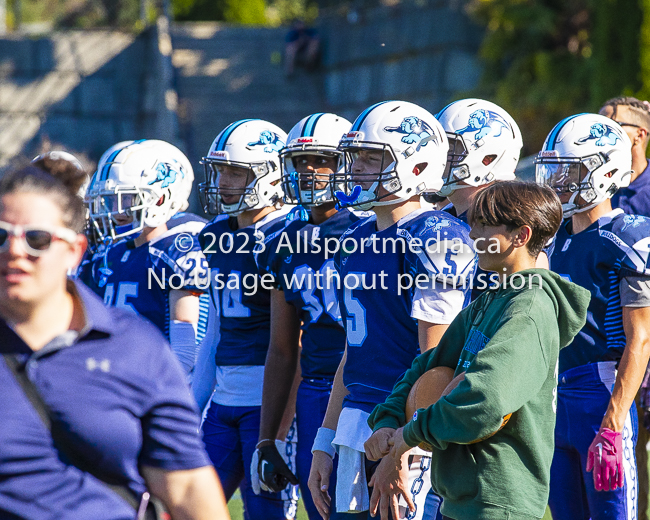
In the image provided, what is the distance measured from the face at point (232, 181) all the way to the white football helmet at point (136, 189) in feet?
1.15

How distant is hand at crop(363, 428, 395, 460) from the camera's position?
256cm

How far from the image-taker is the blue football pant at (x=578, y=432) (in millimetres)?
3475

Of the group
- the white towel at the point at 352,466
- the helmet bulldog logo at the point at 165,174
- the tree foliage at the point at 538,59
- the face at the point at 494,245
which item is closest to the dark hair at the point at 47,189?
the face at the point at 494,245

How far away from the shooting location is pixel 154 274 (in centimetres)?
417

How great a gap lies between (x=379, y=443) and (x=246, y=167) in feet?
6.74

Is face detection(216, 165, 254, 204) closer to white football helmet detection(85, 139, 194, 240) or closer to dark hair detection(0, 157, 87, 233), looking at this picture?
white football helmet detection(85, 139, 194, 240)

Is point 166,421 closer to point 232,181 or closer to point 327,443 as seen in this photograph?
point 327,443

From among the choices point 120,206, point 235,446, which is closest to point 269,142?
point 120,206

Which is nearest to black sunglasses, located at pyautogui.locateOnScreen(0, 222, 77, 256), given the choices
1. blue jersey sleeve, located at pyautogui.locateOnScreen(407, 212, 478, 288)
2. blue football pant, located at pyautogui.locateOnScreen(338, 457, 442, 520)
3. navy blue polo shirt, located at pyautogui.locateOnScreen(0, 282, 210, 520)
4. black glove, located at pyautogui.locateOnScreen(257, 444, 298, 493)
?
navy blue polo shirt, located at pyautogui.locateOnScreen(0, 282, 210, 520)

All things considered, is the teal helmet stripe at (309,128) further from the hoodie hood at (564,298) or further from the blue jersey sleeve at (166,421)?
the blue jersey sleeve at (166,421)

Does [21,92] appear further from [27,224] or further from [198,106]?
[27,224]

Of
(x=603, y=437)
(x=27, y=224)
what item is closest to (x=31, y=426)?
(x=27, y=224)

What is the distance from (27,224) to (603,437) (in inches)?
91.9

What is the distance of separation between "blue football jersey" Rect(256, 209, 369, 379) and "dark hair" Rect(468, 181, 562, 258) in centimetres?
102
